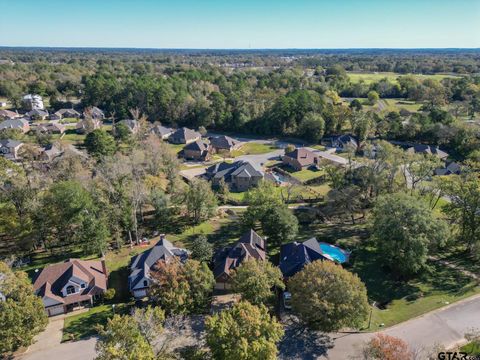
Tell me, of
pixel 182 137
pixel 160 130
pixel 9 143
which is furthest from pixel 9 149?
pixel 182 137

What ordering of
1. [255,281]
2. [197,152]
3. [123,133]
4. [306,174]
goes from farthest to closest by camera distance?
[123,133]
[197,152]
[306,174]
[255,281]

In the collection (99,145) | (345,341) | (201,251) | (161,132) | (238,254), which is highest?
(99,145)

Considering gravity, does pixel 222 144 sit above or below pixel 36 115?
below

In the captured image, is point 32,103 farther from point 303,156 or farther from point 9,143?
point 303,156

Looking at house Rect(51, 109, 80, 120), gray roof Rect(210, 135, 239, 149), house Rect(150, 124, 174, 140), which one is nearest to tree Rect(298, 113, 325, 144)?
gray roof Rect(210, 135, 239, 149)

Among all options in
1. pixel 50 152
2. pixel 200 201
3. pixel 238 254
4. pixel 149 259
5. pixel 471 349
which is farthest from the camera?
pixel 50 152

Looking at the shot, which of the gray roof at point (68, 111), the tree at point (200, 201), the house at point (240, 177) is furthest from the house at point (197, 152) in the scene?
the gray roof at point (68, 111)
